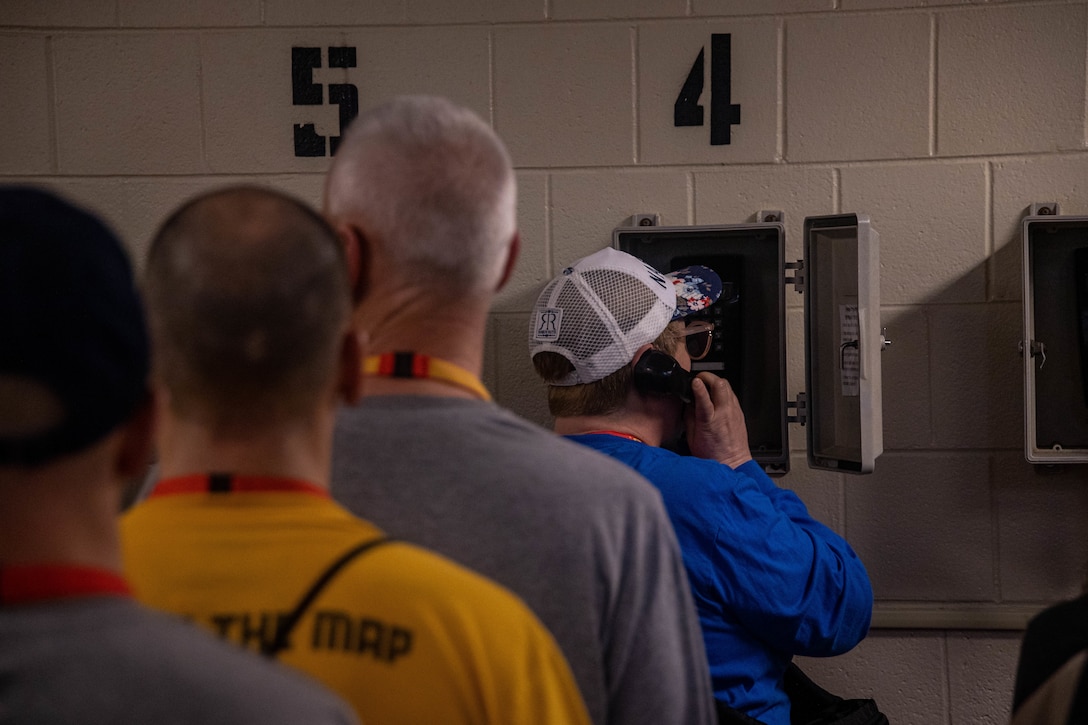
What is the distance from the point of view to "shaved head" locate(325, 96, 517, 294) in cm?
92

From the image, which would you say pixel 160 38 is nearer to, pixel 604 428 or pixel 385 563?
pixel 604 428

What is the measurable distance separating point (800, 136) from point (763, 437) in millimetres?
674

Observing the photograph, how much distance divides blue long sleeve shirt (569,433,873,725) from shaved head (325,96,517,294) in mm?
690

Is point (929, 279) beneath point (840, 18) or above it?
beneath

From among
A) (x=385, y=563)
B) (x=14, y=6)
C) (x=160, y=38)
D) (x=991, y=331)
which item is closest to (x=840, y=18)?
(x=991, y=331)

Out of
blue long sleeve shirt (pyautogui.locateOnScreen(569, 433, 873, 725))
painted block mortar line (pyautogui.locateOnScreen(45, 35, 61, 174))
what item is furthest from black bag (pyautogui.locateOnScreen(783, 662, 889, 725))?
painted block mortar line (pyautogui.locateOnScreen(45, 35, 61, 174))

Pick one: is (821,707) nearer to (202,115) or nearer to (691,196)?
(691,196)

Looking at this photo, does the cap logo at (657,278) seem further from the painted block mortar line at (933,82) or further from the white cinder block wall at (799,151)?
the painted block mortar line at (933,82)

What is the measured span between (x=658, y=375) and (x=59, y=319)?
126 centimetres

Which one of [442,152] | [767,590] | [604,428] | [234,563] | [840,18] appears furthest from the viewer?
[840,18]

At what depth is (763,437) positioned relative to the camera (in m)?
2.22

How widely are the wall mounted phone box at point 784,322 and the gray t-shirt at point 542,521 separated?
3.95 feet

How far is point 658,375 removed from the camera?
1661 mm

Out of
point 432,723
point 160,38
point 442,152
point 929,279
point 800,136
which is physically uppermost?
point 160,38
